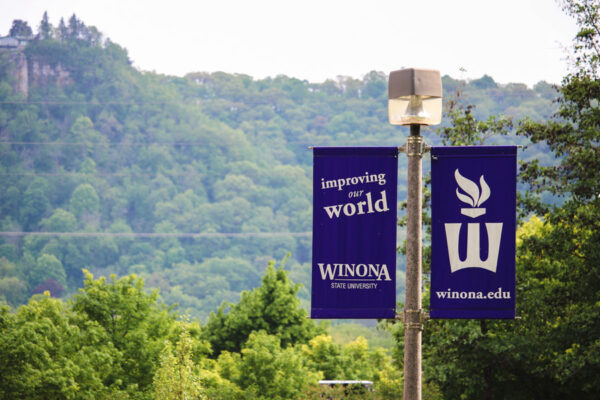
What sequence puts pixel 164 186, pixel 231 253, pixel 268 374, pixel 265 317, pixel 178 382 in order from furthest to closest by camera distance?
pixel 164 186
pixel 231 253
pixel 265 317
pixel 268 374
pixel 178 382

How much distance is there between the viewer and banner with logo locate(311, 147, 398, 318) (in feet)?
22.2

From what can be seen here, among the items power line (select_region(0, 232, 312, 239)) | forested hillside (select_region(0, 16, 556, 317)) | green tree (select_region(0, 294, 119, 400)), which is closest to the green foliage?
green tree (select_region(0, 294, 119, 400))

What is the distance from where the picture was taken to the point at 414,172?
655 centimetres

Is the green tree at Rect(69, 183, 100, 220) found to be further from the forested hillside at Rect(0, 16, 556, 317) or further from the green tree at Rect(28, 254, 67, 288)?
the green tree at Rect(28, 254, 67, 288)

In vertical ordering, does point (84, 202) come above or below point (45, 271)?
above

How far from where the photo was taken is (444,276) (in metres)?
6.71

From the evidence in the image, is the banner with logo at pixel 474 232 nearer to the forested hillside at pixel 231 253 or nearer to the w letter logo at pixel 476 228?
the w letter logo at pixel 476 228

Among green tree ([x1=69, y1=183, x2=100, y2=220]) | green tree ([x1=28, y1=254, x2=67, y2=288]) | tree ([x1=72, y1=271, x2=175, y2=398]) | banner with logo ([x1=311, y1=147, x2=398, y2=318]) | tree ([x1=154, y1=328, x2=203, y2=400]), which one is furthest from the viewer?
green tree ([x1=69, y1=183, x2=100, y2=220])

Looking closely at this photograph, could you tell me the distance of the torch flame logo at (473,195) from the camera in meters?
6.61

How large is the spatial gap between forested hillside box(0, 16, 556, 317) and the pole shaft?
119991 mm

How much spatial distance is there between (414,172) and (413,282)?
2.91 feet

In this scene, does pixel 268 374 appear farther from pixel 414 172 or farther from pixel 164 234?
pixel 164 234

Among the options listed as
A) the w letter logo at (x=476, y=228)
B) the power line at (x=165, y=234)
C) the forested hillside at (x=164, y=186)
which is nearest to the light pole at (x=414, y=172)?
the w letter logo at (x=476, y=228)

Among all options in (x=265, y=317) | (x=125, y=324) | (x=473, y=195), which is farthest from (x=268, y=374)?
(x=473, y=195)
